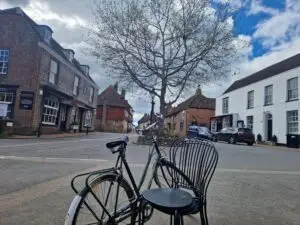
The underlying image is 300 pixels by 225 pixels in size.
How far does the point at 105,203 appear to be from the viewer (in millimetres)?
2631

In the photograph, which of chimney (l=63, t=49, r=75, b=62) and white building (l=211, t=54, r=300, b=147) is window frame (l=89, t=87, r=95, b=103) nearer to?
chimney (l=63, t=49, r=75, b=62)

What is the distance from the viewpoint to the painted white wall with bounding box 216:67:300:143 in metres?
23.4

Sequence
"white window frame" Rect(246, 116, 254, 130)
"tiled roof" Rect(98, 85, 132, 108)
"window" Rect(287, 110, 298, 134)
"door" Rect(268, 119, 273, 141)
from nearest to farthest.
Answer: "window" Rect(287, 110, 298, 134)
"door" Rect(268, 119, 273, 141)
"white window frame" Rect(246, 116, 254, 130)
"tiled roof" Rect(98, 85, 132, 108)

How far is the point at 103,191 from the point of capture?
2.59 m

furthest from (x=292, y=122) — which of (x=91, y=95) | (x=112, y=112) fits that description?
(x=112, y=112)

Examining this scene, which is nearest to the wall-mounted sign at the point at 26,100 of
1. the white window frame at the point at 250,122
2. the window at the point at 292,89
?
the window at the point at 292,89

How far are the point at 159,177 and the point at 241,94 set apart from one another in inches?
1225

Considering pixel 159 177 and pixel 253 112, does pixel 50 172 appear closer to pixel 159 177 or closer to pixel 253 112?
pixel 159 177

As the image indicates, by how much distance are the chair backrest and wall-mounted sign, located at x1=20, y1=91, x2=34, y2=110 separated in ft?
60.9

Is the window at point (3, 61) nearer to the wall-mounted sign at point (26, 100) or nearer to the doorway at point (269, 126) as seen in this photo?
the wall-mounted sign at point (26, 100)

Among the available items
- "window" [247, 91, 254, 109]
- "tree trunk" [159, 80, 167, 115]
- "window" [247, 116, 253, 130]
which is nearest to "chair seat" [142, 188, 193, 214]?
"tree trunk" [159, 80, 167, 115]

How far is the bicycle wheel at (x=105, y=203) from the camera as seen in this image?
229cm

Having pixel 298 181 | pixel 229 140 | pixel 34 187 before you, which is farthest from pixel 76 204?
pixel 229 140

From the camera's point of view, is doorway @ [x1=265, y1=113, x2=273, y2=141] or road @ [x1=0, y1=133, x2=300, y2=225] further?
doorway @ [x1=265, y1=113, x2=273, y2=141]
